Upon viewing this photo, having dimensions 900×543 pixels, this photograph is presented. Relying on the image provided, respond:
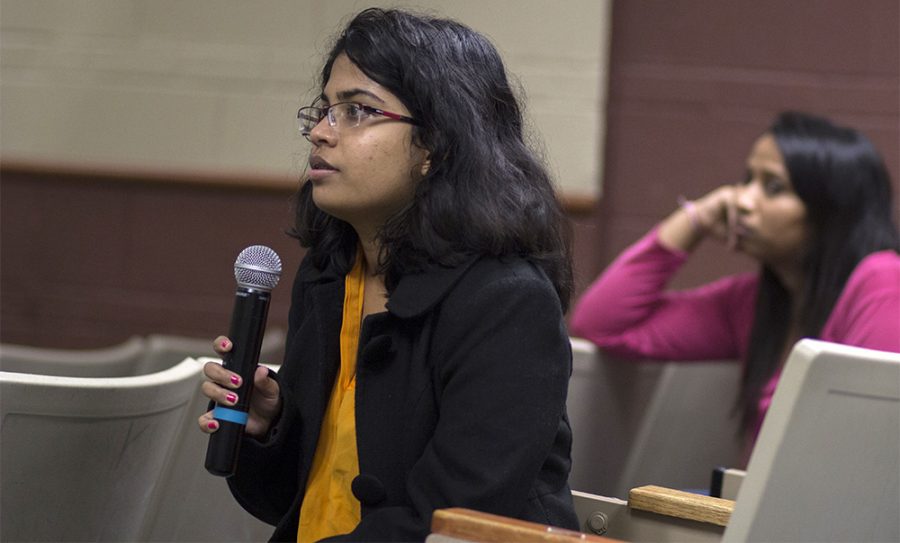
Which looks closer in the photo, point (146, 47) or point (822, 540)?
point (822, 540)

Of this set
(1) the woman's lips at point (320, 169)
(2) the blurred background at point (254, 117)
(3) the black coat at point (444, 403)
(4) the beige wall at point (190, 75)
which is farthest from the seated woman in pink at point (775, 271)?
(1) the woman's lips at point (320, 169)

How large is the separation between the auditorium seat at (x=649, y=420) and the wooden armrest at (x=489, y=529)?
1.19 meters

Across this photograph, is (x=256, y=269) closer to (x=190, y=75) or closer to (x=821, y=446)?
(x=821, y=446)

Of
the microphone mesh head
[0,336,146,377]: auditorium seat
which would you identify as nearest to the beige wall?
[0,336,146,377]: auditorium seat

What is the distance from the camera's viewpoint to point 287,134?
3461mm

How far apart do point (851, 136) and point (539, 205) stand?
1366 millimetres

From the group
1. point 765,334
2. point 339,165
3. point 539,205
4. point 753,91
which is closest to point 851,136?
point 765,334

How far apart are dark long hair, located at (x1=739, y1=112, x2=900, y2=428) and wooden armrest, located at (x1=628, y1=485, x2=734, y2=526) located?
3.27 ft

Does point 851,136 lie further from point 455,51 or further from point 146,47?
point 146,47

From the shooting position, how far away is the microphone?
1.32 metres

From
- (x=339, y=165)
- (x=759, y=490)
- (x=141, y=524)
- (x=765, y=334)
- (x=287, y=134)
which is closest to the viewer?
(x=759, y=490)

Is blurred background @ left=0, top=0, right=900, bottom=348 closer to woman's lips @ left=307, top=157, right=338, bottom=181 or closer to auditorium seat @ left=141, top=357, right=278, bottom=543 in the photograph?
auditorium seat @ left=141, top=357, right=278, bottom=543

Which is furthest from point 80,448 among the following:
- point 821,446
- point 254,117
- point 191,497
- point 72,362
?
point 254,117

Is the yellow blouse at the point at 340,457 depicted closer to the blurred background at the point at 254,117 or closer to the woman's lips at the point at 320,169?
the woman's lips at the point at 320,169
